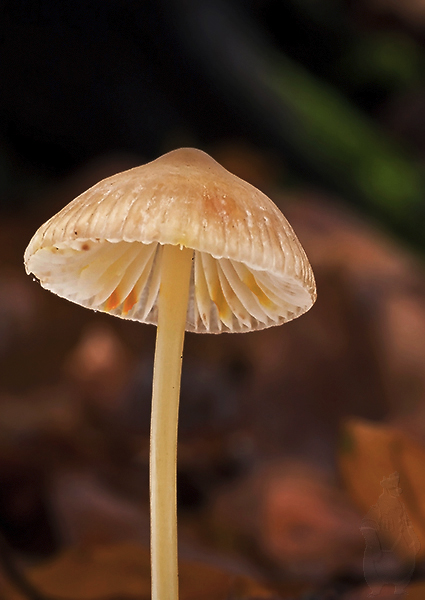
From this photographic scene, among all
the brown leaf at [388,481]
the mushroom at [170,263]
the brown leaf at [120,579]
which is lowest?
the brown leaf at [120,579]

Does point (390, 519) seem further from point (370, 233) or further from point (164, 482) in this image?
point (370, 233)

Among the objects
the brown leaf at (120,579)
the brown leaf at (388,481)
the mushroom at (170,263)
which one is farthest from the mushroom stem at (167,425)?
the brown leaf at (388,481)

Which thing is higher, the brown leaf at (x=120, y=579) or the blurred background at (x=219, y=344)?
the blurred background at (x=219, y=344)

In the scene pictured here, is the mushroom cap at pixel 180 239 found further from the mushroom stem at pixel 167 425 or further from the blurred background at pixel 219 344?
the blurred background at pixel 219 344

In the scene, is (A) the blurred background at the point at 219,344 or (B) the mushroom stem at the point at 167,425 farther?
(A) the blurred background at the point at 219,344

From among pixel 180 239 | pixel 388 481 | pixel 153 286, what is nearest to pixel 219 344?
pixel 388 481

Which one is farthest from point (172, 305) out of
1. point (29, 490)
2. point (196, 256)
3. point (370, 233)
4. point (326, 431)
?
point (370, 233)

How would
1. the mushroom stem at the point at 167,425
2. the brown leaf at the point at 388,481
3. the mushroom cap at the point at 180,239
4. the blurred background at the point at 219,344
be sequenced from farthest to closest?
1. the blurred background at the point at 219,344
2. the brown leaf at the point at 388,481
3. the mushroom stem at the point at 167,425
4. the mushroom cap at the point at 180,239

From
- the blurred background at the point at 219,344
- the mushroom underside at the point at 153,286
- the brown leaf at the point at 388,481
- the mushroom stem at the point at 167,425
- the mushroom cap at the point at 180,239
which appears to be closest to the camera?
the mushroom cap at the point at 180,239

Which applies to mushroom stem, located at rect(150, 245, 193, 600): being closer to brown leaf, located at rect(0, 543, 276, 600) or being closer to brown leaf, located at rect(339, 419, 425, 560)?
brown leaf, located at rect(0, 543, 276, 600)
